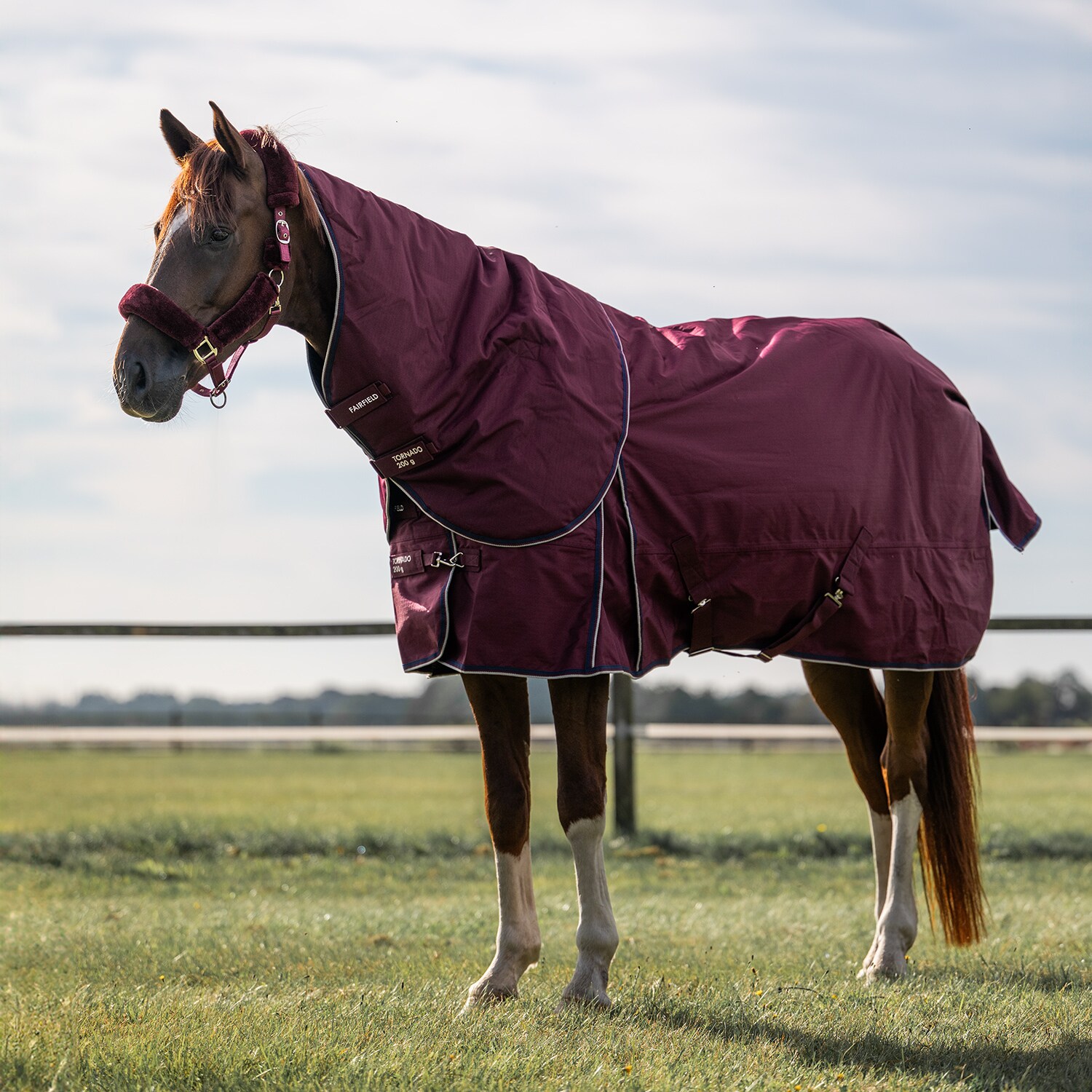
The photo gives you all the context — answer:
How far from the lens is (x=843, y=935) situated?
15.4 ft

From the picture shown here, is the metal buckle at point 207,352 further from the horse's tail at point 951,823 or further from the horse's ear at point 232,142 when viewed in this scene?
the horse's tail at point 951,823

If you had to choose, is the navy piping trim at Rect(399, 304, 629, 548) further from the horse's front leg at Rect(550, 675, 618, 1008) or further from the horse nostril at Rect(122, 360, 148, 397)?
the horse nostril at Rect(122, 360, 148, 397)

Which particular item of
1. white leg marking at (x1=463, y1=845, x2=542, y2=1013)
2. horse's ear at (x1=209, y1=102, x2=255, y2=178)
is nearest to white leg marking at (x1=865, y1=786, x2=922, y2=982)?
white leg marking at (x1=463, y1=845, x2=542, y2=1013)

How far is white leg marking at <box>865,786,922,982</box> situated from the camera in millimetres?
3871

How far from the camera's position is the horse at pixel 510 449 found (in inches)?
122

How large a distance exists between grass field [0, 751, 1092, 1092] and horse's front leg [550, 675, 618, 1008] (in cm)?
16

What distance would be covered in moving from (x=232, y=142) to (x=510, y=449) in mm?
1039

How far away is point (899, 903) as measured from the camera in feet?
13.1

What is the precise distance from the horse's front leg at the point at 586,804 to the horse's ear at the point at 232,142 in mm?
1570

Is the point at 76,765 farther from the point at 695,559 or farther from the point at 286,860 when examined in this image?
the point at 695,559

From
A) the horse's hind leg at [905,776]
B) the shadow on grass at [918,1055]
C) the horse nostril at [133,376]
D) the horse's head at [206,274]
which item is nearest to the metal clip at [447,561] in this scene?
the horse's head at [206,274]

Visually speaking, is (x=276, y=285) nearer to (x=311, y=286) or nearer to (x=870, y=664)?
(x=311, y=286)

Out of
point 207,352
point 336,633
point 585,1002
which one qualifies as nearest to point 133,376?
point 207,352

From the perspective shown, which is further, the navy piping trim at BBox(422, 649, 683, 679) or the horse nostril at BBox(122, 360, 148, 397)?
the navy piping trim at BBox(422, 649, 683, 679)
